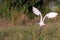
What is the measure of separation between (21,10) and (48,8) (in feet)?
3.15

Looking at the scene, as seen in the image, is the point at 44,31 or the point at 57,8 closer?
the point at 44,31

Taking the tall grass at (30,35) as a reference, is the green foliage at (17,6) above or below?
above

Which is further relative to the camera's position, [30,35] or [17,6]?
[17,6]

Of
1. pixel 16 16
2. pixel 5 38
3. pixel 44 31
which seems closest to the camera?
pixel 5 38

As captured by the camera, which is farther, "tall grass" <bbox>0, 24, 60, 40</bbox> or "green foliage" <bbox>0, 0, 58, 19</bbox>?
"green foliage" <bbox>0, 0, 58, 19</bbox>

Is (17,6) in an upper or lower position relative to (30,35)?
upper

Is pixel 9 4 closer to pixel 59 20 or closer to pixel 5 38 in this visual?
pixel 59 20

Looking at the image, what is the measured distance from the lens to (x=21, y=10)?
8.80 meters

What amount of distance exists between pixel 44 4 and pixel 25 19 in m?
1.11

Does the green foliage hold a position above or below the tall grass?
above

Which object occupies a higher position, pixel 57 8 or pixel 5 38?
pixel 57 8

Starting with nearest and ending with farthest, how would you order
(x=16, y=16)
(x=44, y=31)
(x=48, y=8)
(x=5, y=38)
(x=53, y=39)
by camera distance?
(x=53, y=39) < (x=5, y=38) < (x=44, y=31) < (x=16, y=16) < (x=48, y=8)

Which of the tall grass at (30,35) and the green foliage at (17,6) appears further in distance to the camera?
the green foliage at (17,6)

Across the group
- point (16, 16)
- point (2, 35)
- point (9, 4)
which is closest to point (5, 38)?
point (2, 35)
